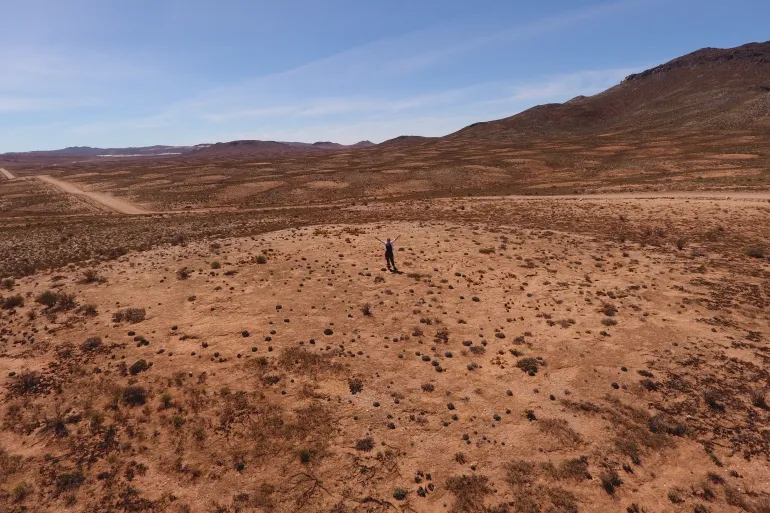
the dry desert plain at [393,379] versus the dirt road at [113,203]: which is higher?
the dirt road at [113,203]

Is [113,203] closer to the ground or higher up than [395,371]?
higher up

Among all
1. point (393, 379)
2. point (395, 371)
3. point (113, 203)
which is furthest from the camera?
point (113, 203)

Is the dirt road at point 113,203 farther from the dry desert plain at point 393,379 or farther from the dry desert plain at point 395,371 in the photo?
the dry desert plain at point 393,379

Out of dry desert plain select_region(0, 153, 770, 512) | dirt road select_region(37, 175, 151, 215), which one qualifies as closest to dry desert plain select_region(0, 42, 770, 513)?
dry desert plain select_region(0, 153, 770, 512)

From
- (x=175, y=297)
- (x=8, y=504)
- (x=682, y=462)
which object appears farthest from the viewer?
(x=175, y=297)

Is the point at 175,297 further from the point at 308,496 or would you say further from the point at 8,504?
the point at 308,496

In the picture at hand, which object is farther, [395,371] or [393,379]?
[395,371]

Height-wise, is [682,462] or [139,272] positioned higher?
[139,272]

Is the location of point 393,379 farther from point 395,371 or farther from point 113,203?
point 113,203

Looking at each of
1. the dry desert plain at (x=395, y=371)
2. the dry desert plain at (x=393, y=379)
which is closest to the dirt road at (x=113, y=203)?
the dry desert plain at (x=395, y=371)

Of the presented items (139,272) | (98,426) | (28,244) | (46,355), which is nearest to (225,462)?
(98,426)

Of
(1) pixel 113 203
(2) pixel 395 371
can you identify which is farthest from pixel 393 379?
(1) pixel 113 203
